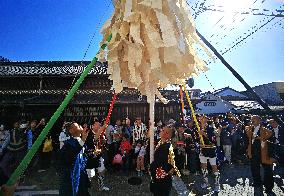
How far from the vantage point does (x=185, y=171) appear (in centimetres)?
1026

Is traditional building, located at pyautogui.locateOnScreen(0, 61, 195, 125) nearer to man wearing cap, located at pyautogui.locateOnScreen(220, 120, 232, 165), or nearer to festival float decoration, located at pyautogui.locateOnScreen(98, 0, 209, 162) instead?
man wearing cap, located at pyautogui.locateOnScreen(220, 120, 232, 165)

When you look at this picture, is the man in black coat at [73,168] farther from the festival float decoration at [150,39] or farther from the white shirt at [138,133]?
the white shirt at [138,133]

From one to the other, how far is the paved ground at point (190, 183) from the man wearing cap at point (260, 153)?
31 cm

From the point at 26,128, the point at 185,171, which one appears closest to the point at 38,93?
the point at 26,128

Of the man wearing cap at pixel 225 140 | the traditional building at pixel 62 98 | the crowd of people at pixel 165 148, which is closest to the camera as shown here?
the crowd of people at pixel 165 148

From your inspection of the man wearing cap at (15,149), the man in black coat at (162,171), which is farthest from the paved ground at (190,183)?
the man in black coat at (162,171)

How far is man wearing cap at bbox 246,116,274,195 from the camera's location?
7.88 m

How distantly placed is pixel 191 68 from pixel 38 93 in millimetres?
14602

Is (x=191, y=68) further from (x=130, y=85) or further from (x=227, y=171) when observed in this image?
(x=227, y=171)

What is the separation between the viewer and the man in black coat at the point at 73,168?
4.76 meters

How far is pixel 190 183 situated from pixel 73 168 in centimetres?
532

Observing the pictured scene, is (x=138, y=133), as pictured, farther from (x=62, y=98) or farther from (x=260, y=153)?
(x=62, y=98)

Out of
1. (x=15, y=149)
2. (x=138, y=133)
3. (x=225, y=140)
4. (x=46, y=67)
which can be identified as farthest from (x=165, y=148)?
(x=46, y=67)

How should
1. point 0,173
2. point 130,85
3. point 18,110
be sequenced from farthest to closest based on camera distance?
point 18,110 < point 0,173 < point 130,85
